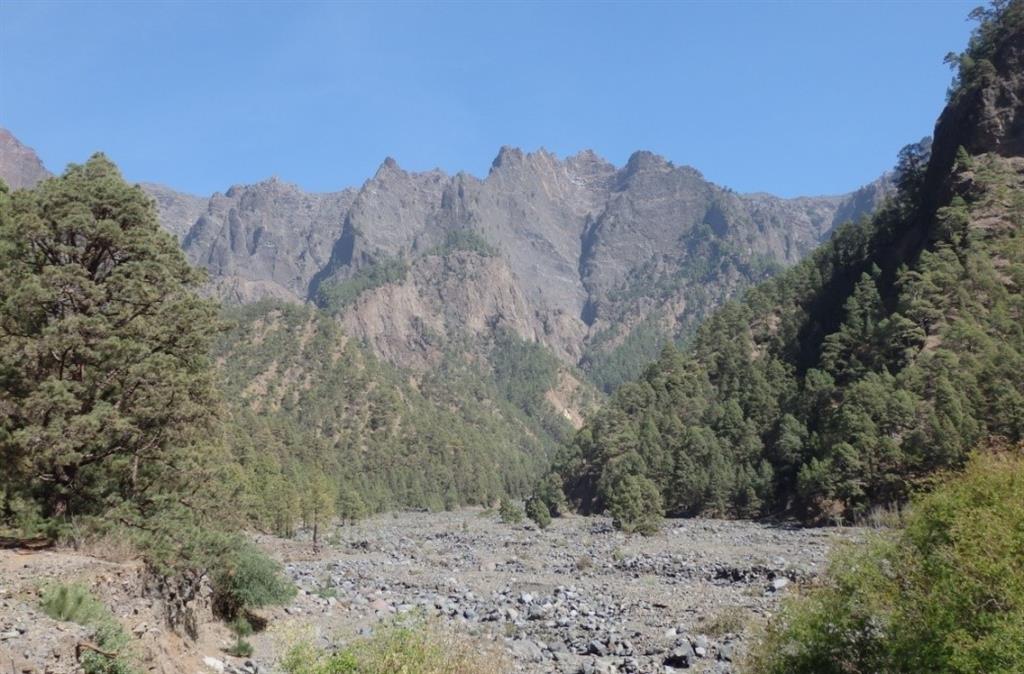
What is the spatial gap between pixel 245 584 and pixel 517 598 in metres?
14.5

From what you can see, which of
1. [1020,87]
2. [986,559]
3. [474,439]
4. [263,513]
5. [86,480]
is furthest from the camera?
[474,439]

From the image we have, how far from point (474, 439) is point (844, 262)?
95855 mm

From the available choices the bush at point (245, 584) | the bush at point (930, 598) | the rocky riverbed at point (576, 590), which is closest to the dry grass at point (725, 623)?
the rocky riverbed at point (576, 590)

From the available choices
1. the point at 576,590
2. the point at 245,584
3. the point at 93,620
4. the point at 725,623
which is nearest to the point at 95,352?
the point at 93,620

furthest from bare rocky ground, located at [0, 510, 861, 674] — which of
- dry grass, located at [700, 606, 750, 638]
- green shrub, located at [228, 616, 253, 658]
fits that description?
green shrub, located at [228, 616, 253, 658]

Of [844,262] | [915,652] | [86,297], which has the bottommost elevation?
[915,652]

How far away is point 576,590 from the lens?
38250 millimetres

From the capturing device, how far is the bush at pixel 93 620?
13836mm

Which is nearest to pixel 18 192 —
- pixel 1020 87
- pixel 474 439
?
pixel 1020 87

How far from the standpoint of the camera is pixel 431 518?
110 m

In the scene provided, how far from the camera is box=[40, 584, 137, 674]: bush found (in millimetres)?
13836

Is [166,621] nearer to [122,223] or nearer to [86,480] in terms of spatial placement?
[86,480]

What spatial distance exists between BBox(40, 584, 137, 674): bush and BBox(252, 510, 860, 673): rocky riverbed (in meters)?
5.42

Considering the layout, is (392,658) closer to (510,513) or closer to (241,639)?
(241,639)
